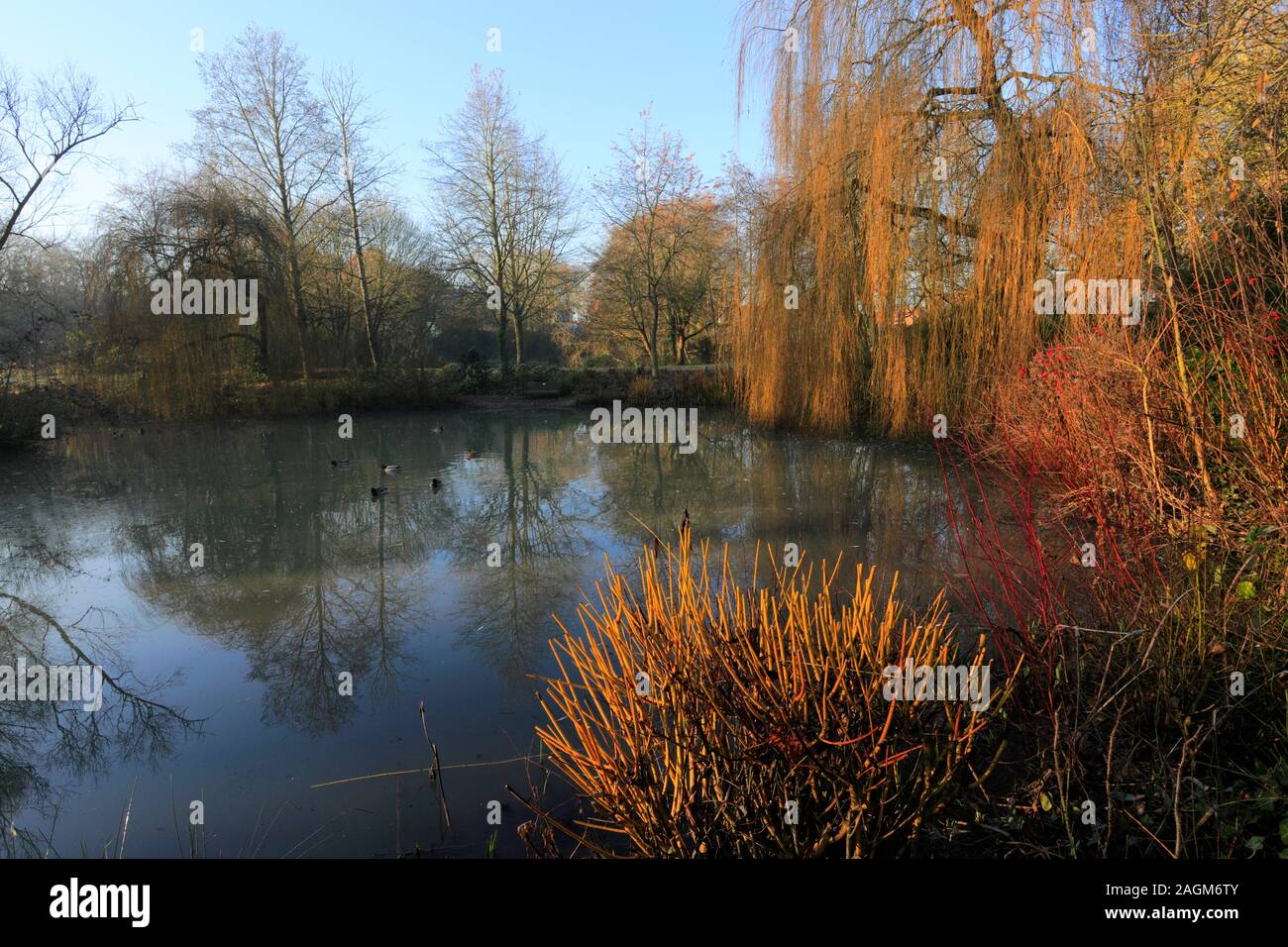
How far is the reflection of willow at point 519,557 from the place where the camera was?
15.4 feet

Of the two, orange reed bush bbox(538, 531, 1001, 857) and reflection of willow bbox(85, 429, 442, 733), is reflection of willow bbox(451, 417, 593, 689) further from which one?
orange reed bush bbox(538, 531, 1001, 857)

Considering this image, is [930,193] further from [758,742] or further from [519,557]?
[758,742]

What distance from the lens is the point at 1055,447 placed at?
18.3ft

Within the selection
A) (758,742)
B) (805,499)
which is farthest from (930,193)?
(758,742)

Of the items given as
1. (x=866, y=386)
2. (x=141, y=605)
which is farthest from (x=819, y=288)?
(x=141, y=605)

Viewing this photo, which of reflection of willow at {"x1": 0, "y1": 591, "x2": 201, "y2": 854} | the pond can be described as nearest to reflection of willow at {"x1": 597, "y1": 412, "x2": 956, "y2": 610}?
the pond

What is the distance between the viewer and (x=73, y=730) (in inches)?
148

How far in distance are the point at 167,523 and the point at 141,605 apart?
317 centimetres

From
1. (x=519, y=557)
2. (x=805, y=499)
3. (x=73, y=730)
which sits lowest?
(x=73, y=730)

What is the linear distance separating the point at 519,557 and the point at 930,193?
25.8 feet

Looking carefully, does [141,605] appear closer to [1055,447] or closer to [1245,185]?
[1055,447]

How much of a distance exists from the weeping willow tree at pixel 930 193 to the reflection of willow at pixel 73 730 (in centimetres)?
852

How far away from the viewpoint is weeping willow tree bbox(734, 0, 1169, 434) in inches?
352

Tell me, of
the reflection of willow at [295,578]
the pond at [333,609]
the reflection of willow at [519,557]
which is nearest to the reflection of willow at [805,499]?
the pond at [333,609]
